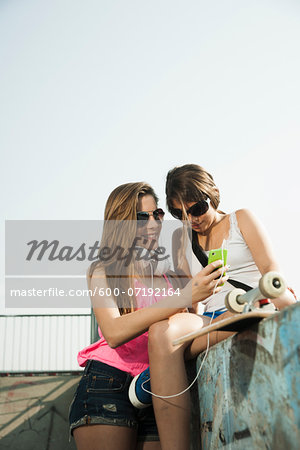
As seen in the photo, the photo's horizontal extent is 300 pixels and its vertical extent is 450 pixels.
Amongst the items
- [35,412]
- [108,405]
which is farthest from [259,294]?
[35,412]

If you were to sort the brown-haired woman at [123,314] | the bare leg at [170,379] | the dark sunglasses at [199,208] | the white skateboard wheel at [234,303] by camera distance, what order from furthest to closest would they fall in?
the dark sunglasses at [199,208] → the brown-haired woman at [123,314] → the bare leg at [170,379] → the white skateboard wheel at [234,303]

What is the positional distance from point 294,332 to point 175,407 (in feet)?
2.79

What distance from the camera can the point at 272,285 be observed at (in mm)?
1268

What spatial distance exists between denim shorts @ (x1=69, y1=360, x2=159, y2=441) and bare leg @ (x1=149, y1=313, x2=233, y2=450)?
437 millimetres

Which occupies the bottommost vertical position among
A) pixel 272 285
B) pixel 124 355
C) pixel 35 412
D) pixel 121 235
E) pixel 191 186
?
pixel 35 412

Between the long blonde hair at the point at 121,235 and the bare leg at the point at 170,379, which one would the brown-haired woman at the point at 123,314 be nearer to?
the long blonde hair at the point at 121,235

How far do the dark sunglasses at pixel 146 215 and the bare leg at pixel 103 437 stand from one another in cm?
125

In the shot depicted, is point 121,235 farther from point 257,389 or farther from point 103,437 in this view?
point 257,389

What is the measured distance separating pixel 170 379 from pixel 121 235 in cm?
110

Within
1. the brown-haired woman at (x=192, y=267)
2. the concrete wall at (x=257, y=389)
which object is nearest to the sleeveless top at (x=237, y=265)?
the brown-haired woman at (x=192, y=267)

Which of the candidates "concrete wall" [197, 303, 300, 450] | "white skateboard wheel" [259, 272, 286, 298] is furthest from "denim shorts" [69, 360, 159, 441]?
"white skateboard wheel" [259, 272, 286, 298]

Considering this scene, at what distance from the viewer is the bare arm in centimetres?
214

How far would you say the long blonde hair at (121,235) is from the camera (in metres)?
2.41

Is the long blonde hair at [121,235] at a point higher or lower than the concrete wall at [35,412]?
higher
